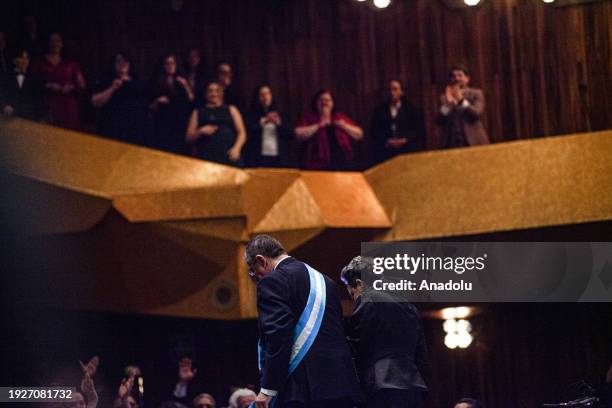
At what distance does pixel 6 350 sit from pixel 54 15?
11.6 ft

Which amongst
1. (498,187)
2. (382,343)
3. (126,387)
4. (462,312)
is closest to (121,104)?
(126,387)

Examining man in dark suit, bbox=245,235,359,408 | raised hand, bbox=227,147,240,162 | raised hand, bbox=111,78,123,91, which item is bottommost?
man in dark suit, bbox=245,235,359,408

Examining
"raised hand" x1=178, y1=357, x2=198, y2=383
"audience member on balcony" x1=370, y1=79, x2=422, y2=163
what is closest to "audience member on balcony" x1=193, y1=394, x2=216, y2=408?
"raised hand" x1=178, y1=357, x2=198, y2=383

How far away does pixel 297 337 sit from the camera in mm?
4785

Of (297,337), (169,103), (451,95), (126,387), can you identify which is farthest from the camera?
(169,103)

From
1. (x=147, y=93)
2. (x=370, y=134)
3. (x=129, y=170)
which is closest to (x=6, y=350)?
(x=129, y=170)

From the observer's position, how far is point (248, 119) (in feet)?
32.4

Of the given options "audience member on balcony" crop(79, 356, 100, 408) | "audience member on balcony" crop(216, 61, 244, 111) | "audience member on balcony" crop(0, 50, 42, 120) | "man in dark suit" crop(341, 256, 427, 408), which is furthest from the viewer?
"audience member on balcony" crop(216, 61, 244, 111)

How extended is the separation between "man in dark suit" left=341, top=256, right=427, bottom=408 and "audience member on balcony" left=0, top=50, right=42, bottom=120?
454cm

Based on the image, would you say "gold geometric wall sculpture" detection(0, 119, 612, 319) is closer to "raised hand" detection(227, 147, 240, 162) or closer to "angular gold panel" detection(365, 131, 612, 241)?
"angular gold panel" detection(365, 131, 612, 241)

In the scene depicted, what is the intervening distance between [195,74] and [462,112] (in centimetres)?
230

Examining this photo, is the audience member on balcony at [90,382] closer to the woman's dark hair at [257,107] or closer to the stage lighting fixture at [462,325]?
the woman's dark hair at [257,107]

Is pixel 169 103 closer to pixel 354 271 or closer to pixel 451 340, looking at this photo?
pixel 451 340

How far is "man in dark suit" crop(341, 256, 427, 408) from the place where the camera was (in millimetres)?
5082
